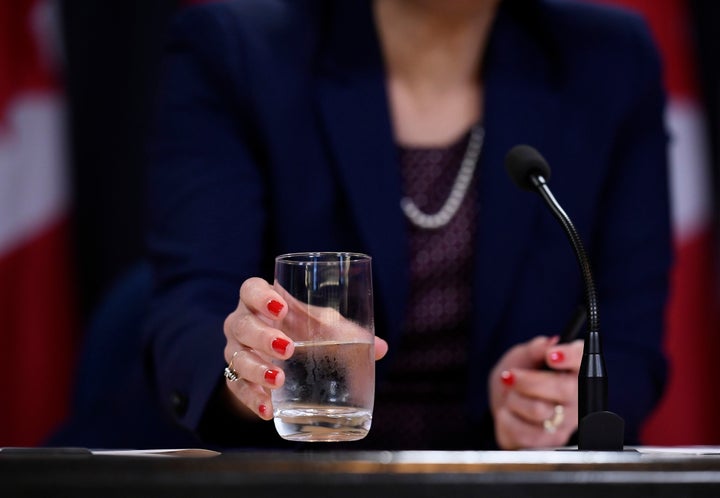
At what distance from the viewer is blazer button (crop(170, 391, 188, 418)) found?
1148mm

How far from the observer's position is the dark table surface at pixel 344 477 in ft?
1.91

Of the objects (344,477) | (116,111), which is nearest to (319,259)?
(344,477)

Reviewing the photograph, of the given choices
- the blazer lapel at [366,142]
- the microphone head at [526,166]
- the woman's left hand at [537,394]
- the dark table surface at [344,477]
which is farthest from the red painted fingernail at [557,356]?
the dark table surface at [344,477]

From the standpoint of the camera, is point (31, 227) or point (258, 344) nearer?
point (258, 344)

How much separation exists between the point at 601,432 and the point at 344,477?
0.33 meters

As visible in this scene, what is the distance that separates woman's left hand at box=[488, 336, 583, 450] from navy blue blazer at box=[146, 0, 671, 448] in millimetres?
139

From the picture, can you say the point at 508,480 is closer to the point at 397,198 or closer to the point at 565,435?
the point at 565,435

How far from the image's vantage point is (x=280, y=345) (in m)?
0.84

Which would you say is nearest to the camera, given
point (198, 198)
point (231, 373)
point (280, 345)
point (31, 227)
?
point (280, 345)

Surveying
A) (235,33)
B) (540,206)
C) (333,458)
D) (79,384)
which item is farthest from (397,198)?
(333,458)

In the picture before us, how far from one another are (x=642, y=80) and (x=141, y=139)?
3.78 feet

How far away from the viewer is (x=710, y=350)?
7.45 feet

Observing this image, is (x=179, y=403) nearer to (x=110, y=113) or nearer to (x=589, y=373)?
(x=589, y=373)

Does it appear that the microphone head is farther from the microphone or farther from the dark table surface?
the dark table surface
